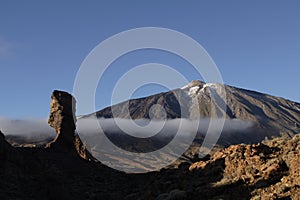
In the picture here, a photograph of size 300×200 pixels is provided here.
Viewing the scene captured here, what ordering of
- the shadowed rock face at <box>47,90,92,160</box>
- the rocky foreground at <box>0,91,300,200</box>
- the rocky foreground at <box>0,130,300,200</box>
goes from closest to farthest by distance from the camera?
the rocky foreground at <box>0,130,300,200</box> → the rocky foreground at <box>0,91,300,200</box> → the shadowed rock face at <box>47,90,92,160</box>

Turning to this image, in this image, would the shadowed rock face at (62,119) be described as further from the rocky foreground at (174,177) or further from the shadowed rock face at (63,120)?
the rocky foreground at (174,177)

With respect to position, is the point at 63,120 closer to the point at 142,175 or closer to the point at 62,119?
the point at 62,119

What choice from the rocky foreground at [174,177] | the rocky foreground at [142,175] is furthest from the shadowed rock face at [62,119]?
the rocky foreground at [174,177]

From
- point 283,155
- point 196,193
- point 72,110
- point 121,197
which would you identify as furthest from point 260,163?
point 72,110

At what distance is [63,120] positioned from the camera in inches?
2542

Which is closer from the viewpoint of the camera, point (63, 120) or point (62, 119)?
point (62, 119)

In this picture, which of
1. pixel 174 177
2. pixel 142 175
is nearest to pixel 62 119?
pixel 142 175

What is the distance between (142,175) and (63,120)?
49.2 feet

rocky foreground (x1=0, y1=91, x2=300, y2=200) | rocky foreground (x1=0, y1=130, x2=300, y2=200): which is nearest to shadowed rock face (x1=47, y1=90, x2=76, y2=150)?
rocky foreground (x1=0, y1=91, x2=300, y2=200)

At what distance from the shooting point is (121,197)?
156 feet

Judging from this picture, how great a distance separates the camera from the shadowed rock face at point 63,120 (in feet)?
211

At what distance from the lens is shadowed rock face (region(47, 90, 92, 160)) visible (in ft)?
211

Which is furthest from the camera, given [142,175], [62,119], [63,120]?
[63,120]

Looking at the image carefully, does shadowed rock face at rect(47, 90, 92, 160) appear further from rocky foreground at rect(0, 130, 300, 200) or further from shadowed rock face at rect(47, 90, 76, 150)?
rocky foreground at rect(0, 130, 300, 200)
